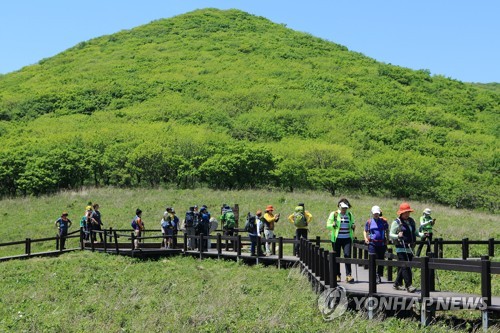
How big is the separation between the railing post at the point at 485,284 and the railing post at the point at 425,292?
0.94 m

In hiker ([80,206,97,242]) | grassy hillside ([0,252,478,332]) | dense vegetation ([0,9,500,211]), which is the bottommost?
grassy hillside ([0,252,478,332])

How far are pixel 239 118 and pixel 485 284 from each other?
71.9 metres

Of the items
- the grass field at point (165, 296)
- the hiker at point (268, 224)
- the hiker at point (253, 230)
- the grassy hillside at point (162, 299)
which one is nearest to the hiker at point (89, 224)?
the grass field at point (165, 296)

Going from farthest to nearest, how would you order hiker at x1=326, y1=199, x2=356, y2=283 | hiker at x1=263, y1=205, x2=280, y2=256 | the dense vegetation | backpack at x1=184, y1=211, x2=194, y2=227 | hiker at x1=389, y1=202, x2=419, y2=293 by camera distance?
the dense vegetation, backpack at x1=184, y1=211, x2=194, y2=227, hiker at x1=263, y1=205, x2=280, y2=256, hiker at x1=326, y1=199, x2=356, y2=283, hiker at x1=389, y1=202, x2=419, y2=293

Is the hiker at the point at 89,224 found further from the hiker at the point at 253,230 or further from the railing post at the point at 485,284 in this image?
the railing post at the point at 485,284

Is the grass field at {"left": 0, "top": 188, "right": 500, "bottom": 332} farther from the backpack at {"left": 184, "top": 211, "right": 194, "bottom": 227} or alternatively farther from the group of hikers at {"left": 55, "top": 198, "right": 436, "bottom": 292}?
the backpack at {"left": 184, "top": 211, "right": 194, "bottom": 227}

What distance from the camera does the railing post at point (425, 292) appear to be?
35.1 feet

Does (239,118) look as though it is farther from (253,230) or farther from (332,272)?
(332,272)

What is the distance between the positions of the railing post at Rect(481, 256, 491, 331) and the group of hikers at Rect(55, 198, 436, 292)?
1.67 meters

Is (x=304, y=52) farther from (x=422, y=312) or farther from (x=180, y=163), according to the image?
(x=422, y=312)

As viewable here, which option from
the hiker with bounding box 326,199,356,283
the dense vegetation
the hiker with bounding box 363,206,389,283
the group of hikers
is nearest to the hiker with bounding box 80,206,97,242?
the group of hikers

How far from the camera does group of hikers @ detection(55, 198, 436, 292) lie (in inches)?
491

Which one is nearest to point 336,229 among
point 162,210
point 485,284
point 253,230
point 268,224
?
point 485,284

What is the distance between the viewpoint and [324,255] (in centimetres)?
1320
